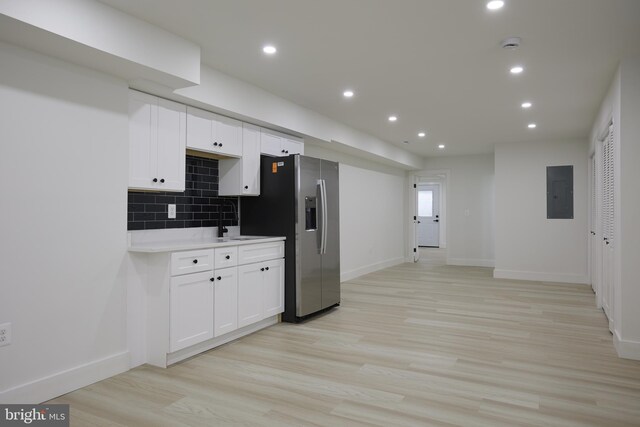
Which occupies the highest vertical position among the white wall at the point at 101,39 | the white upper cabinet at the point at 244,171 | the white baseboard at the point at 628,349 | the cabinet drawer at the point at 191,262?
the white wall at the point at 101,39

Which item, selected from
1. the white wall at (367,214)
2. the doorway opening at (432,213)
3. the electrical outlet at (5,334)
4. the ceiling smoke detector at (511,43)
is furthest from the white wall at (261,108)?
the doorway opening at (432,213)

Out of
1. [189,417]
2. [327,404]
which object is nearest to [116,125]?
[189,417]

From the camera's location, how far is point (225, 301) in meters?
3.76

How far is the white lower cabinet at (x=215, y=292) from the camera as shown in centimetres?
329

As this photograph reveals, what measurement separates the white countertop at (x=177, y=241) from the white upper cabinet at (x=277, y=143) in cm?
103

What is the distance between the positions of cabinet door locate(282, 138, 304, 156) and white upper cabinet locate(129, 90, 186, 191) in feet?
5.12

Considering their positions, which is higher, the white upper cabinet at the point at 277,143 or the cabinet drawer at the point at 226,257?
the white upper cabinet at the point at 277,143

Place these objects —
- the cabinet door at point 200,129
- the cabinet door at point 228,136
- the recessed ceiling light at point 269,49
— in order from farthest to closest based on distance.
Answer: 1. the cabinet door at point 228,136
2. the cabinet door at point 200,129
3. the recessed ceiling light at point 269,49

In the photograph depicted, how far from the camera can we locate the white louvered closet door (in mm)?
4316

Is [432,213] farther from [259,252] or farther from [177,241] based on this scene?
[177,241]

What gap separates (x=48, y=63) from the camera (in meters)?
2.75

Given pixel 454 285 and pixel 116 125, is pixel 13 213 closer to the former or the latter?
pixel 116 125

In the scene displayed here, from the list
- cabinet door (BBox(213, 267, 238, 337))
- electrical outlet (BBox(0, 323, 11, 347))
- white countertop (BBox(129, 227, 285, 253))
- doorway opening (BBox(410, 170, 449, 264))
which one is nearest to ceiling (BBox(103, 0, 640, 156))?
white countertop (BBox(129, 227, 285, 253))

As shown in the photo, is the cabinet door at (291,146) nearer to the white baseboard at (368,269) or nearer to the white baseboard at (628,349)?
the white baseboard at (368,269)
